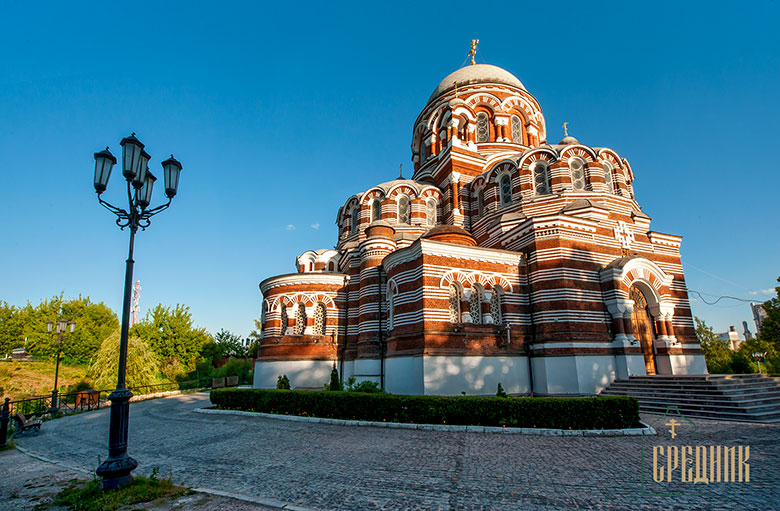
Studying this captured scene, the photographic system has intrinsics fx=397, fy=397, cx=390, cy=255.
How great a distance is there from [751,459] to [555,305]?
384 inches

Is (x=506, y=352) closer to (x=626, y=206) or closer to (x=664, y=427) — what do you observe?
(x=664, y=427)

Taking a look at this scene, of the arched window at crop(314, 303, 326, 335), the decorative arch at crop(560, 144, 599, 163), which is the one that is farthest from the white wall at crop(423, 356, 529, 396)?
the decorative arch at crop(560, 144, 599, 163)

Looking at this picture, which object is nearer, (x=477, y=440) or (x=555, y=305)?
(x=477, y=440)

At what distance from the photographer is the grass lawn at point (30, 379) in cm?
3200

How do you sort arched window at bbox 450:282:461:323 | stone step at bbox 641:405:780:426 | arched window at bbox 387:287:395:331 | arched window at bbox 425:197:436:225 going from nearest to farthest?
stone step at bbox 641:405:780:426
arched window at bbox 450:282:461:323
arched window at bbox 387:287:395:331
arched window at bbox 425:197:436:225

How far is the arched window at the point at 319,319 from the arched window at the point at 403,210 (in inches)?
296

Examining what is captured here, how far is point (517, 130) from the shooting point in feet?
98.4

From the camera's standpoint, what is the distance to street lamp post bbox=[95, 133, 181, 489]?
6.47 meters

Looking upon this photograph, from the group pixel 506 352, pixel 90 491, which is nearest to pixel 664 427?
pixel 506 352

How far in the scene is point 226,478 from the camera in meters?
7.10

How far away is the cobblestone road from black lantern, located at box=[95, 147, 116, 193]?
5521mm

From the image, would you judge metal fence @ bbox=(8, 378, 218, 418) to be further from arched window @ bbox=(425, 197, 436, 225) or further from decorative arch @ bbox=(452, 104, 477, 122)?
decorative arch @ bbox=(452, 104, 477, 122)

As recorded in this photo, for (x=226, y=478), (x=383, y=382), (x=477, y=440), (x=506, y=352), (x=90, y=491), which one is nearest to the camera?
(x=90, y=491)

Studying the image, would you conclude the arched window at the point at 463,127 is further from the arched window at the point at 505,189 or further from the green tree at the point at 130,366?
the green tree at the point at 130,366
